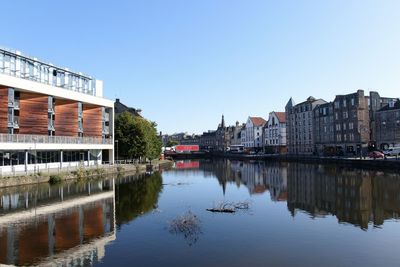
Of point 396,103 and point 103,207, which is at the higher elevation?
point 396,103

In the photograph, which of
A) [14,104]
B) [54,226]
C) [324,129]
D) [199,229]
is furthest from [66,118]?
[324,129]

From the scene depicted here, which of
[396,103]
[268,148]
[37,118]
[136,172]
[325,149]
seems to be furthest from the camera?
[268,148]

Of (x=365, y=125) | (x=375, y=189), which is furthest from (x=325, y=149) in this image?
(x=375, y=189)

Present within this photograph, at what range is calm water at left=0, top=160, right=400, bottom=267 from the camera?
18922mm

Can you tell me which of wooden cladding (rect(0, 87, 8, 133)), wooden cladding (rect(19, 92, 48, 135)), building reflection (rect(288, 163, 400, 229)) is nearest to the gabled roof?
building reflection (rect(288, 163, 400, 229))

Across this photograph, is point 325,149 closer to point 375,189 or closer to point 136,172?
point 136,172

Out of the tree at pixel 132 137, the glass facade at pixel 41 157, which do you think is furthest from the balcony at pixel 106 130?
the glass facade at pixel 41 157

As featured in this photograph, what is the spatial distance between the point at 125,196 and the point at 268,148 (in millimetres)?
126444

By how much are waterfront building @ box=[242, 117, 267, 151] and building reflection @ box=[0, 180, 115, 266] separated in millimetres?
137556

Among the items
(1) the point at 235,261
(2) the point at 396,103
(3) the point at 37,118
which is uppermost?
(2) the point at 396,103

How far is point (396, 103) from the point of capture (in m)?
102

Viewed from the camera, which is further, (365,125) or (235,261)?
(365,125)

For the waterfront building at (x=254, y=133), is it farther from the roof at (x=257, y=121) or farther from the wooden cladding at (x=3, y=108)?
the wooden cladding at (x=3, y=108)

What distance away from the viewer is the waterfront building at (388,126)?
100 meters
